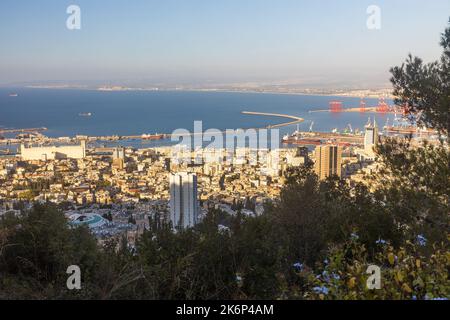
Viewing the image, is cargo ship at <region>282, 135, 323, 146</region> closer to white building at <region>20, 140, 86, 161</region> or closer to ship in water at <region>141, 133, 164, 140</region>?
ship in water at <region>141, 133, 164, 140</region>

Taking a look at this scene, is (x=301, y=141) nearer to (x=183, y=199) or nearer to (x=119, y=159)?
(x=119, y=159)

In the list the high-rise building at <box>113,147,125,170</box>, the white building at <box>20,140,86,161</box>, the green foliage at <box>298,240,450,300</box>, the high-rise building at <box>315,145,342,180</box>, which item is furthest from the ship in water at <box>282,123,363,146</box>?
the green foliage at <box>298,240,450,300</box>

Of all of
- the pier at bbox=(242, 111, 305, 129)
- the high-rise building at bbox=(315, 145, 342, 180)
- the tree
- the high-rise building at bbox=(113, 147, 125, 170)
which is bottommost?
the high-rise building at bbox=(113, 147, 125, 170)

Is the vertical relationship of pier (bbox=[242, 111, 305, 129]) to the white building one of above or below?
above

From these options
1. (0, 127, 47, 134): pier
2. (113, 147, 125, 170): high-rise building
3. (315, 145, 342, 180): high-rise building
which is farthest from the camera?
(0, 127, 47, 134): pier

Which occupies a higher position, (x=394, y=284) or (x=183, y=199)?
(x=394, y=284)

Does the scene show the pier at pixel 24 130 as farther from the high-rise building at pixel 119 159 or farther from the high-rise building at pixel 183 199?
the high-rise building at pixel 183 199

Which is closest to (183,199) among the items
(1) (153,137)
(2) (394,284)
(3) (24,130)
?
(2) (394,284)

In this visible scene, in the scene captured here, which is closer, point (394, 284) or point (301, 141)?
point (394, 284)

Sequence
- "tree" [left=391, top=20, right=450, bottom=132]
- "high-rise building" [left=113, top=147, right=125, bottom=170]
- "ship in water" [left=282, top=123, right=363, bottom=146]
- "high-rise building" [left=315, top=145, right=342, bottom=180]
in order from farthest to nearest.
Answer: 1. "ship in water" [left=282, top=123, right=363, bottom=146]
2. "high-rise building" [left=113, top=147, right=125, bottom=170]
3. "high-rise building" [left=315, top=145, right=342, bottom=180]
4. "tree" [left=391, top=20, right=450, bottom=132]

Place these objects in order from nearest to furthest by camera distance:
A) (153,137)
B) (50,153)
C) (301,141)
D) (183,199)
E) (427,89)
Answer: (427,89) → (183,199) → (50,153) → (301,141) → (153,137)

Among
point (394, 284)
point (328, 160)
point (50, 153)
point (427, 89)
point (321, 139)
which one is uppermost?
point (427, 89)
